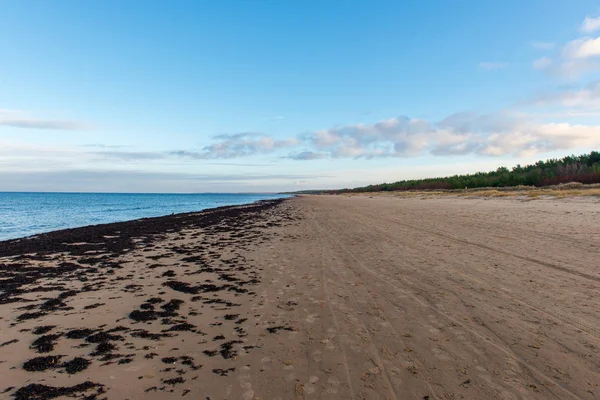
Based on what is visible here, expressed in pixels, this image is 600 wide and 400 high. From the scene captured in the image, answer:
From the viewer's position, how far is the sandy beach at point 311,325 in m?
3.62

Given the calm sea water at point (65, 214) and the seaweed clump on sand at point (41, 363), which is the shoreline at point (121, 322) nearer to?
the seaweed clump on sand at point (41, 363)

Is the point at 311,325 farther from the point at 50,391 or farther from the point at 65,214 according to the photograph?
the point at 65,214

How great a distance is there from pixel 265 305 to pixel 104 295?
3710 millimetres

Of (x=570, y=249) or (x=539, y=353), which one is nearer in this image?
(x=539, y=353)

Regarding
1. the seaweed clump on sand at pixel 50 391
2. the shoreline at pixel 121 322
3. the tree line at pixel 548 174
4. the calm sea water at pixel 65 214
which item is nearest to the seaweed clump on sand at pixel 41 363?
the shoreline at pixel 121 322

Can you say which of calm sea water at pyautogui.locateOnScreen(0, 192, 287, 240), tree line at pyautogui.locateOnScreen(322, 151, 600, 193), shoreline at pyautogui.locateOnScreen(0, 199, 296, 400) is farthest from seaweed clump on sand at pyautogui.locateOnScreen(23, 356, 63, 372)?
tree line at pyautogui.locateOnScreen(322, 151, 600, 193)

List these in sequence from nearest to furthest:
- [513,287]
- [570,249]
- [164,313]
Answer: [164,313]
[513,287]
[570,249]

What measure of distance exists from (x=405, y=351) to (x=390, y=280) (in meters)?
3.44

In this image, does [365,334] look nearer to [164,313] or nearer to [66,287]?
[164,313]

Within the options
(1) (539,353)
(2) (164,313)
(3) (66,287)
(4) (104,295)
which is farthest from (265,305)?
(3) (66,287)

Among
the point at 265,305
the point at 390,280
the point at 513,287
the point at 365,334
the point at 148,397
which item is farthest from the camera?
the point at 390,280

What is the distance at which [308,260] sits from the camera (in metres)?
10.3

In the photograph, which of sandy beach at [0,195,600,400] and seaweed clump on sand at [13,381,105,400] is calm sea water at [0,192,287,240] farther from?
seaweed clump on sand at [13,381,105,400]

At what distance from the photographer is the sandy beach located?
3.62 meters
